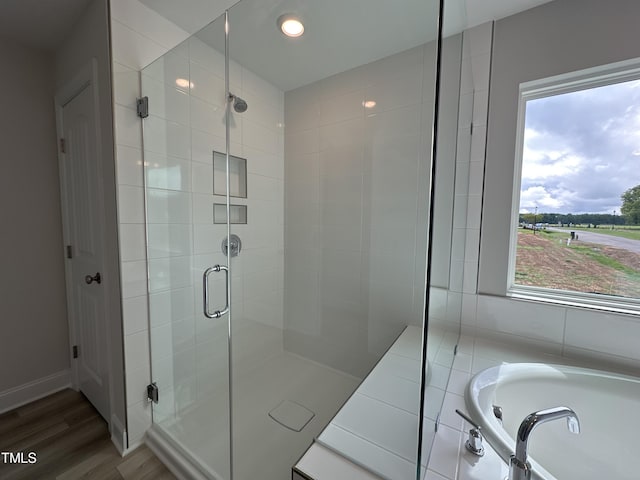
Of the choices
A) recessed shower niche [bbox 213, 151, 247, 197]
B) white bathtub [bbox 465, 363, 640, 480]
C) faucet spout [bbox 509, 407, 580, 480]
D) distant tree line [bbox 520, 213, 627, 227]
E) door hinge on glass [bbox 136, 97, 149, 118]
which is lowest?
white bathtub [bbox 465, 363, 640, 480]

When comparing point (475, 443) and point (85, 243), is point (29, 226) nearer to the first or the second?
point (85, 243)

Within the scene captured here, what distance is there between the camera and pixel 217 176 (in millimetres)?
1667

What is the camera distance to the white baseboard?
5.54ft

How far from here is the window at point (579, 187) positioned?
51.8 inches

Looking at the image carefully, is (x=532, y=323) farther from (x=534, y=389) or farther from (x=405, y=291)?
(x=405, y=291)

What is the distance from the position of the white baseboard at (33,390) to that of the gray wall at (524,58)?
309 centimetres

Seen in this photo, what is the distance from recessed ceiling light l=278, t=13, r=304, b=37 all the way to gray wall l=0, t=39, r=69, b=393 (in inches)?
70.0

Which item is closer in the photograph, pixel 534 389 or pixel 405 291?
pixel 534 389

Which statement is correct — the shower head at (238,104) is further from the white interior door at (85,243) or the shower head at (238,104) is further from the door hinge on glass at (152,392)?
the door hinge on glass at (152,392)

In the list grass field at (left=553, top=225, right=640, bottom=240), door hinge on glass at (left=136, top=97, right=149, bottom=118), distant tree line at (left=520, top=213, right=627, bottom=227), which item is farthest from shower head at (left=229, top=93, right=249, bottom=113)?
grass field at (left=553, top=225, right=640, bottom=240)

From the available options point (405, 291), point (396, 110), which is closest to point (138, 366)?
point (405, 291)

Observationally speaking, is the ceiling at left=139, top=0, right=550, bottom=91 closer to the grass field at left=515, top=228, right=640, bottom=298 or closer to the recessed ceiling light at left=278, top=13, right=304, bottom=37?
the recessed ceiling light at left=278, top=13, right=304, bottom=37

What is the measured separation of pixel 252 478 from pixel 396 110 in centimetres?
221

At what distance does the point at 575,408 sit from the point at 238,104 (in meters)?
2.48
